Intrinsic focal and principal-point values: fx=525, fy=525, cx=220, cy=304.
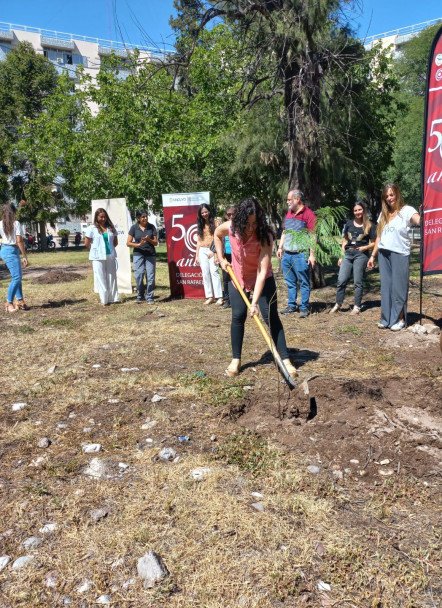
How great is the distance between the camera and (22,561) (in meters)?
2.68

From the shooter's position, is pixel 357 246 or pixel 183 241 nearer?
pixel 357 246

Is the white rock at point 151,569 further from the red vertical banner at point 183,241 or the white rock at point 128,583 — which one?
the red vertical banner at point 183,241

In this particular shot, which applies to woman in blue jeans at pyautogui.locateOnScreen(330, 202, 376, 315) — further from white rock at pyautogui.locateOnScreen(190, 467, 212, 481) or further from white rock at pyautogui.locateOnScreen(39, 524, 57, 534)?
white rock at pyautogui.locateOnScreen(39, 524, 57, 534)

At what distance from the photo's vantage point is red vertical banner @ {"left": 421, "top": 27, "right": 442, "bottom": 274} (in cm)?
639

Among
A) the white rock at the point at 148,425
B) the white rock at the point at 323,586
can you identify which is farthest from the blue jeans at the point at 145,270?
the white rock at the point at 323,586

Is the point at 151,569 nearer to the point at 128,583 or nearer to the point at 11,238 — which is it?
the point at 128,583

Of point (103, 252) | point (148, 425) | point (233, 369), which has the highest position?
point (103, 252)

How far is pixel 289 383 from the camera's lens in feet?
15.3

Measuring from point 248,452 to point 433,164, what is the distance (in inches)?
185

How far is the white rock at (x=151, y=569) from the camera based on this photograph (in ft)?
8.20

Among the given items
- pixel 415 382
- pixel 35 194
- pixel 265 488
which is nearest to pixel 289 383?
pixel 415 382

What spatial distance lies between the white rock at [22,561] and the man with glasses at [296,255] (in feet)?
17.9

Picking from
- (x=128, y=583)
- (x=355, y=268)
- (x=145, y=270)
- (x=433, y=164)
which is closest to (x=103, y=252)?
(x=145, y=270)

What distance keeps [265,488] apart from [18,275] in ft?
24.0
